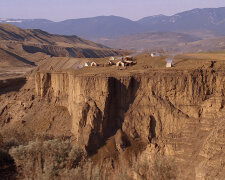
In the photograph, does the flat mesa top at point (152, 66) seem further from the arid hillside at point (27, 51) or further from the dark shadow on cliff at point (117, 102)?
the arid hillside at point (27, 51)

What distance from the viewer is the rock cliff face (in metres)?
19.1

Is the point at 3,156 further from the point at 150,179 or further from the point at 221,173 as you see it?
the point at 221,173

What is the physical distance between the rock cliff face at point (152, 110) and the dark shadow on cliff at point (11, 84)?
942 centimetres

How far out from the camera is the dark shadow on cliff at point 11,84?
29734 mm

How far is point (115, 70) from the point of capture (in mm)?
22797

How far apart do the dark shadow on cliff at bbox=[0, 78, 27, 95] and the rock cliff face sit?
371 inches

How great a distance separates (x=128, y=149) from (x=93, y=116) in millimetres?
2658

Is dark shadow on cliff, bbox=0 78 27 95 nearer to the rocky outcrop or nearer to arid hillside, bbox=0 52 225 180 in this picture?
arid hillside, bbox=0 52 225 180

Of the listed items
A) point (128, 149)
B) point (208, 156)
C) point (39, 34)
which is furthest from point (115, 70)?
point (39, 34)

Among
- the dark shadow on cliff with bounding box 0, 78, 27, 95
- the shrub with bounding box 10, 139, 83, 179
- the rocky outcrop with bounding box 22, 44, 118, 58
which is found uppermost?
the rocky outcrop with bounding box 22, 44, 118, 58

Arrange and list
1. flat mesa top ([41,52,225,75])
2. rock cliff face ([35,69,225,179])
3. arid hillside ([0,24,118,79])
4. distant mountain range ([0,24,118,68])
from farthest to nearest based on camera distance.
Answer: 1. distant mountain range ([0,24,118,68])
2. arid hillside ([0,24,118,79])
3. flat mesa top ([41,52,225,75])
4. rock cliff face ([35,69,225,179])

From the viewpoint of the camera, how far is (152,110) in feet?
67.1

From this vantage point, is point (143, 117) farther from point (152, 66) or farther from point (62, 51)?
point (62, 51)

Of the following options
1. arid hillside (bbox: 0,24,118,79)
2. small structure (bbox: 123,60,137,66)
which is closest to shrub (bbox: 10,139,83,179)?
small structure (bbox: 123,60,137,66)
